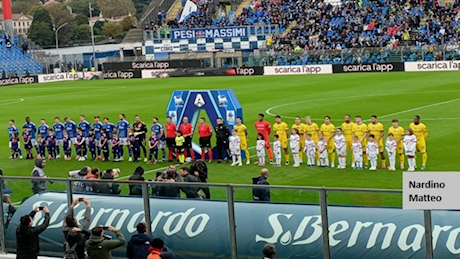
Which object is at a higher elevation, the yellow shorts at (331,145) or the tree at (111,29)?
the tree at (111,29)

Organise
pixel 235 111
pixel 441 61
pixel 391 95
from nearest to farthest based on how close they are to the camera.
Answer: pixel 235 111
pixel 391 95
pixel 441 61

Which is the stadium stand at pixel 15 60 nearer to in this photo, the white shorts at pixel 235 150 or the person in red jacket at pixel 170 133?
the person in red jacket at pixel 170 133

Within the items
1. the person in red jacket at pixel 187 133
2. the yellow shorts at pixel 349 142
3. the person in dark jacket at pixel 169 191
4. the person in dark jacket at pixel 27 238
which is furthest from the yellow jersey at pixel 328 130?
the person in dark jacket at pixel 27 238

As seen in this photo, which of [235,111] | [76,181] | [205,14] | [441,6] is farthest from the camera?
[205,14]

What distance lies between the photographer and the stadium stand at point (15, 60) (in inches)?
2963

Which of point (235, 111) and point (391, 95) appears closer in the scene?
point (235, 111)

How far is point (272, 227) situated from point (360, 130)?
11.4 m

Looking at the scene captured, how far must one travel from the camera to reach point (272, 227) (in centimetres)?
1318

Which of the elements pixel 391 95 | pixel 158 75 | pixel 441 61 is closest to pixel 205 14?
pixel 158 75

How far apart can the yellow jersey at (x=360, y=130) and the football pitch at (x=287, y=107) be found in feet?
3.45

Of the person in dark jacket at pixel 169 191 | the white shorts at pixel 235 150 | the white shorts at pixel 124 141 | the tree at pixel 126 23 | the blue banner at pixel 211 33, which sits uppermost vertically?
the tree at pixel 126 23

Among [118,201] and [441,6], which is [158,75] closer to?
[441,6]

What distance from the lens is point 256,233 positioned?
13.2 meters

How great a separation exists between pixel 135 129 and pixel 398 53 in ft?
111
